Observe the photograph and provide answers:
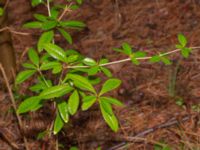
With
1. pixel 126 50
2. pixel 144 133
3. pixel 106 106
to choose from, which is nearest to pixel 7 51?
pixel 144 133

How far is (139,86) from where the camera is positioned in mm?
2590

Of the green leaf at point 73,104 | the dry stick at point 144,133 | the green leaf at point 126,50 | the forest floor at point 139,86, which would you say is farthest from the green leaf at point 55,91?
the dry stick at point 144,133

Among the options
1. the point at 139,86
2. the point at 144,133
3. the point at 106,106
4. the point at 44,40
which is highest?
the point at 44,40

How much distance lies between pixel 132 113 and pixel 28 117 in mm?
700

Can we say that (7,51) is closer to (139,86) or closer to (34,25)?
(139,86)

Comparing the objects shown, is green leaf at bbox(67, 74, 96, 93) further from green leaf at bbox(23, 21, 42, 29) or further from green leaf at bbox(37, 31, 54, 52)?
green leaf at bbox(23, 21, 42, 29)

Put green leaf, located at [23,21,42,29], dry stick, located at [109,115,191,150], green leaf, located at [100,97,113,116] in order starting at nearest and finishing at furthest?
green leaf, located at [100,97,113,116] < green leaf, located at [23,21,42,29] < dry stick, located at [109,115,191,150]

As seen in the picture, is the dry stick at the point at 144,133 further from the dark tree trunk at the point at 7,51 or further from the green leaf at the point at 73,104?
the green leaf at the point at 73,104

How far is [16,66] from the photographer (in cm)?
268

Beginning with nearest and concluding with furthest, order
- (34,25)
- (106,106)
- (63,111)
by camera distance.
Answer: (106,106) → (63,111) → (34,25)

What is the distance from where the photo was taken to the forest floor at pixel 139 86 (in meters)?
2.24

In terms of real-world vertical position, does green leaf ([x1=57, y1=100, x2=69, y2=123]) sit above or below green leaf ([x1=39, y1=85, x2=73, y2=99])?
below

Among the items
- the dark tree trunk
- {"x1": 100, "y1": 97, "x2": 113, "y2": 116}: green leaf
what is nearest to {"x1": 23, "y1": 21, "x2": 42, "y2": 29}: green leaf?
{"x1": 100, "y1": 97, "x2": 113, "y2": 116}: green leaf

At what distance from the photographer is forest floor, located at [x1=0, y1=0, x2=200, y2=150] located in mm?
2242
